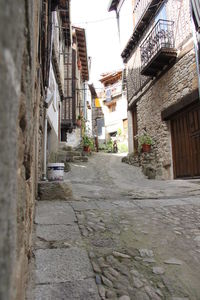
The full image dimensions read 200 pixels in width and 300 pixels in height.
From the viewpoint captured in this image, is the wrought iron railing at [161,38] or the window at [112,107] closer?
the wrought iron railing at [161,38]

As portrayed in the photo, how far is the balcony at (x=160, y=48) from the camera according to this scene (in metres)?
7.07

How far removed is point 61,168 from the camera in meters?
4.04

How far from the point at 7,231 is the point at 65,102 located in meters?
12.2

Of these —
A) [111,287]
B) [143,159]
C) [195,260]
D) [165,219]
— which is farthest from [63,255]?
[143,159]

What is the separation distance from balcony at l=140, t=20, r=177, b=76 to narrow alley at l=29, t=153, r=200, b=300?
16.1ft

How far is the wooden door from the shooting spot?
6430 mm

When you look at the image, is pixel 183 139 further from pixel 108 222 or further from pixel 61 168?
pixel 108 222

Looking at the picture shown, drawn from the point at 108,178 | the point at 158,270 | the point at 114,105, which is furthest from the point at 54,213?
the point at 114,105

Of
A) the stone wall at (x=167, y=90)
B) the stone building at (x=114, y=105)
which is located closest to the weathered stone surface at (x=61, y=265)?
the stone wall at (x=167, y=90)

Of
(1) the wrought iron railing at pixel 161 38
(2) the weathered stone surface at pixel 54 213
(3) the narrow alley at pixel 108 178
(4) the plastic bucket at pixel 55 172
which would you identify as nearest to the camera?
(3) the narrow alley at pixel 108 178

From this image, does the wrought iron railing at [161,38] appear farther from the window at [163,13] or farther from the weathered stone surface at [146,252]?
the weathered stone surface at [146,252]

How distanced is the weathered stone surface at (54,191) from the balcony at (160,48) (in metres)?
5.17

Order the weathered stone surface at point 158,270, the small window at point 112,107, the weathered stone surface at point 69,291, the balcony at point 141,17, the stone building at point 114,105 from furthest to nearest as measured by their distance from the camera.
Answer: the small window at point 112,107 < the stone building at point 114,105 < the balcony at point 141,17 < the weathered stone surface at point 158,270 < the weathered stone surface at point 69,291

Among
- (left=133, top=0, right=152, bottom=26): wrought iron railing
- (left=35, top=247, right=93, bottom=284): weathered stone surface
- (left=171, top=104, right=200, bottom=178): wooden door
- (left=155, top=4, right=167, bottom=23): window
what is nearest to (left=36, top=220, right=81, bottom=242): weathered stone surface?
(left=35, top=247, right=93, bottom=284): weathered stone surface
